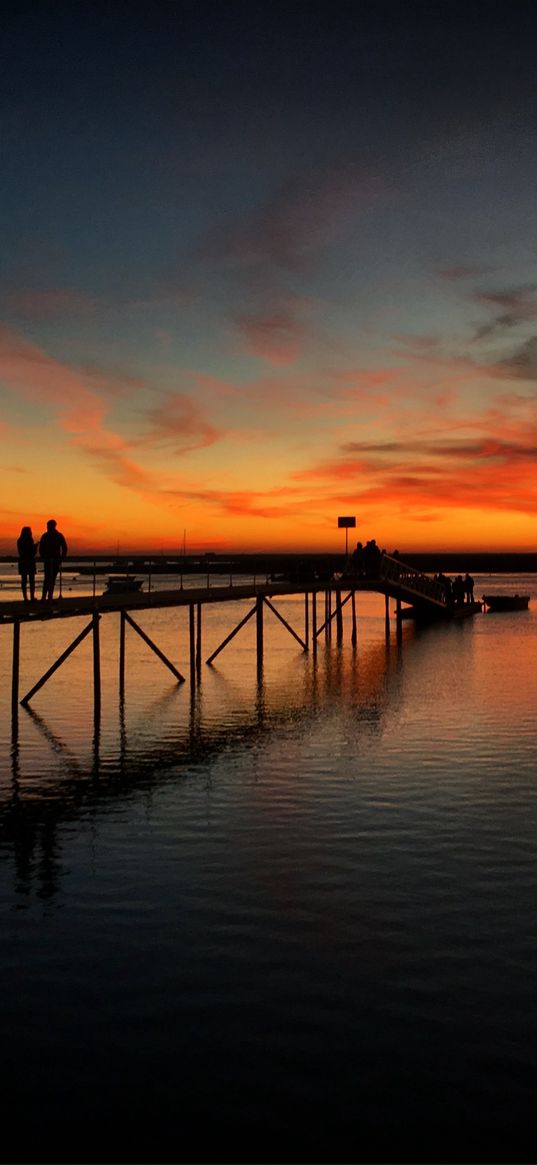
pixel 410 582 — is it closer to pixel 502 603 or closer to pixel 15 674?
pixel 502 603

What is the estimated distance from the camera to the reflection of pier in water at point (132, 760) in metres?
17.6

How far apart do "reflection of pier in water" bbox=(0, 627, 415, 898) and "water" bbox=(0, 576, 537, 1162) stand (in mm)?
102

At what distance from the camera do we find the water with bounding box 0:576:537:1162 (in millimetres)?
8602

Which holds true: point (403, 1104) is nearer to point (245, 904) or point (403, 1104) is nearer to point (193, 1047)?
point (193, 1047)

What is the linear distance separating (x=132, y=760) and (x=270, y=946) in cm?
1337

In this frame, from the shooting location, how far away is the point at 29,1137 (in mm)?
8320

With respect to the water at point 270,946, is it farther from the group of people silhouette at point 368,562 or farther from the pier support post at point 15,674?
the group of people silhouette at point 368,562

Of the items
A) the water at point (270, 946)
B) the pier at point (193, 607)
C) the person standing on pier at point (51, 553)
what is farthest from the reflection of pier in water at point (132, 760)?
the person standing on pier at point (51, 553)

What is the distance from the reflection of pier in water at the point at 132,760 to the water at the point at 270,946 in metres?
0.10

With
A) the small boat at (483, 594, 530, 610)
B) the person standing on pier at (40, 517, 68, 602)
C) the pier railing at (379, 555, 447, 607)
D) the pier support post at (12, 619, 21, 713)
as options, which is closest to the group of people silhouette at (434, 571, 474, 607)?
the pier railing at (379, 555, 447, 607)

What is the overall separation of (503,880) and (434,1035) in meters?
5.30

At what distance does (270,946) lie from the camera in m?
12.3

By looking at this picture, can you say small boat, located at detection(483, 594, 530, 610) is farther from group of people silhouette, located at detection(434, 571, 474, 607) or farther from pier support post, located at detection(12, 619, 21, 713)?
pier support post, located at detection(12, 619, 21, 713)

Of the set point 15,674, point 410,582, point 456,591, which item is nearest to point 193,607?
point 15,674
